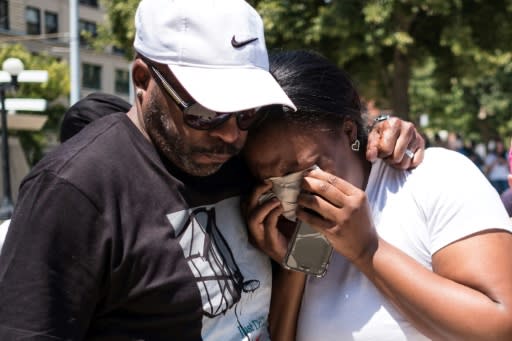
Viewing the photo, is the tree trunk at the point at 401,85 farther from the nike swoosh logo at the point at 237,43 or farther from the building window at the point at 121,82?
the building window at the point at 121,82

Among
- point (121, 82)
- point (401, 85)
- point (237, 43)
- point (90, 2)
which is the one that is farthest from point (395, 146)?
point (121, 82)

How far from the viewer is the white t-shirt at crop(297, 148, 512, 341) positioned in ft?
5.96

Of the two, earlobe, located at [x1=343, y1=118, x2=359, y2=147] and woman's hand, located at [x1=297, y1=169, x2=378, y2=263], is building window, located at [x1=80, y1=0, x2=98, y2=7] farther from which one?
woman's hand, located at [x1=297, y1=169, x2=378, y2=263]

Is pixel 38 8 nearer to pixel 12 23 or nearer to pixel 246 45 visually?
pixel 12 23

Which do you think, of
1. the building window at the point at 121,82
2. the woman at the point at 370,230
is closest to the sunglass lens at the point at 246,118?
the woman at the point at 370,230

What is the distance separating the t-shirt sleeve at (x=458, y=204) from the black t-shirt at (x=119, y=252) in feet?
1.66

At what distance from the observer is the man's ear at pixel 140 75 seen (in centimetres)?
171

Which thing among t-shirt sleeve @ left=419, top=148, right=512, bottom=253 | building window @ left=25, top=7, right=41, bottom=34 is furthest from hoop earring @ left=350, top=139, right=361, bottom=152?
building window @ left=25, top=7, right=41, bottom=34

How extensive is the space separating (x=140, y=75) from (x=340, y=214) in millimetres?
595

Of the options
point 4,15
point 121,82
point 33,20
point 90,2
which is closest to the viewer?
point 4,15

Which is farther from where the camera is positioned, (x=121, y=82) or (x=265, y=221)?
(x=121, y=82)

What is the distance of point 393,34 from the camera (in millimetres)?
12703

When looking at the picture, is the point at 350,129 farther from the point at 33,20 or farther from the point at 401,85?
Answer: the point at 33,20

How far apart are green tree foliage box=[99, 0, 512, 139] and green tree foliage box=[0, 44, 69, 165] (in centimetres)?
1460
